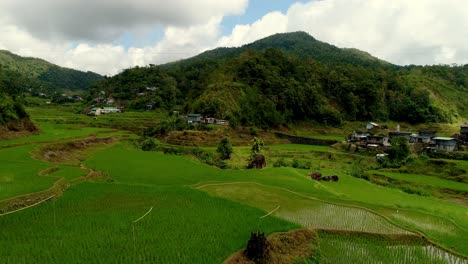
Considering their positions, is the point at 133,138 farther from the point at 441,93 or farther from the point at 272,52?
the point at 441,93

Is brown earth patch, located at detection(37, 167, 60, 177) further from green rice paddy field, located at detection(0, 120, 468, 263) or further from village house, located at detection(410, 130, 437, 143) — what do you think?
village house, located at detection(410, 130, 437, 143)

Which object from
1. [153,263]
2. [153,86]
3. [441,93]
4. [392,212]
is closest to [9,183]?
[153,263]

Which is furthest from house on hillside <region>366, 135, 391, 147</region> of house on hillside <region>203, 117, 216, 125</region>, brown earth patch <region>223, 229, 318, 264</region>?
brown earth patch <region>223, 229, 318, 264</region>

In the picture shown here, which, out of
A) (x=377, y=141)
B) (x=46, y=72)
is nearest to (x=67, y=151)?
(x=377, y=141)

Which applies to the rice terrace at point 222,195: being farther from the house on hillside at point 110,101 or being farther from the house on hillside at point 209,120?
the house on hillside at point 110,101

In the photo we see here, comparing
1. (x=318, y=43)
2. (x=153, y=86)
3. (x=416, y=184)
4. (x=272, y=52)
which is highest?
(x=318, y=43)

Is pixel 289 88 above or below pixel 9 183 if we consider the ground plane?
above
